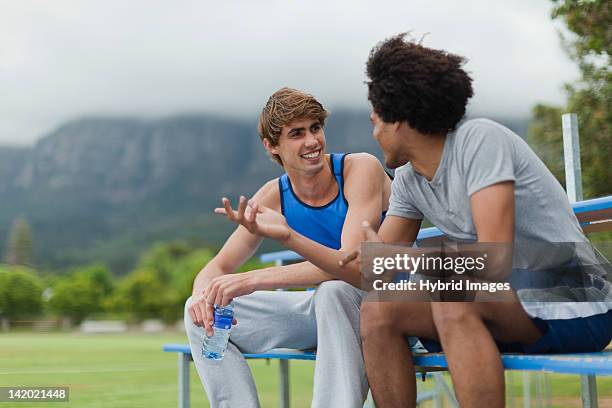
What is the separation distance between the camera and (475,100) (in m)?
1.82

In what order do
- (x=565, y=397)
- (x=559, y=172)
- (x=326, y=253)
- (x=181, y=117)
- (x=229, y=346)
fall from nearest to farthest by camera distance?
(x=326, y=253), (x=229, y=346), (x=565, y=397), (x=559, y=172), (x=181, y=117)

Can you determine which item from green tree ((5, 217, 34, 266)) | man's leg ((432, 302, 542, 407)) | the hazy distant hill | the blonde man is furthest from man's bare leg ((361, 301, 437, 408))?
the hazy distant hill

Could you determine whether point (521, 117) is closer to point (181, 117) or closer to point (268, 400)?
point (181, 117)

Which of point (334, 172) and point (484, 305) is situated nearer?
point (484, 305)

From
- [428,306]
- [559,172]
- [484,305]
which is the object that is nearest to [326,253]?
[428,306]

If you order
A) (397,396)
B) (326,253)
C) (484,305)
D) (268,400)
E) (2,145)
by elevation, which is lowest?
(268,400)

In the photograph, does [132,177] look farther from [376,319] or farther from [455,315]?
[455,315]

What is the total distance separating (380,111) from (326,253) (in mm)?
418

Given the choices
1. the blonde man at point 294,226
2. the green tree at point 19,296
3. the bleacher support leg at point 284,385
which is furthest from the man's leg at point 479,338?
the green tree at point 19,296

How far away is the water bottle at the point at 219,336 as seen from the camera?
227 cm

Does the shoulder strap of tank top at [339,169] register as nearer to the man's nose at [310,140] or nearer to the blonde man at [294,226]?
the blonde man at [294,226]

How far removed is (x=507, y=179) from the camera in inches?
62.9

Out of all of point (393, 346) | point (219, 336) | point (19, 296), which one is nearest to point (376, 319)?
point (393, 346)

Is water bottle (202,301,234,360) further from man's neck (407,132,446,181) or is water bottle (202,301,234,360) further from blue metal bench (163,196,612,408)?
man's neck (407,132,446,181)
